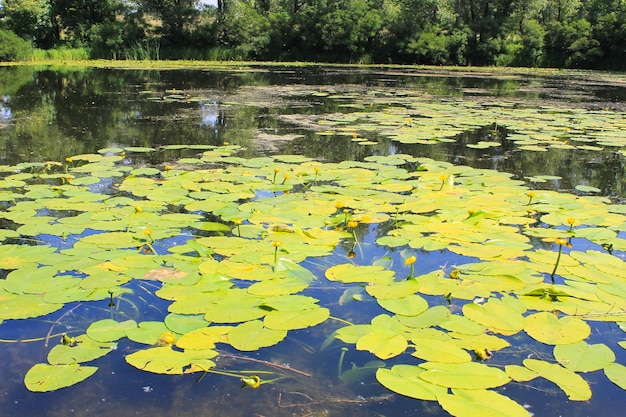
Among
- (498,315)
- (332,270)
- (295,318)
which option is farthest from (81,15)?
(498,315)

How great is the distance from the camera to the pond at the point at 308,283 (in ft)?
3.46

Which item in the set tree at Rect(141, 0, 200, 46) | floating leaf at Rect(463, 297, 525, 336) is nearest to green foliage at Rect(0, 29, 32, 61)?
tree at Rect(141, 0, 200, 46)

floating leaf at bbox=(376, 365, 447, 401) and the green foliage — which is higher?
the green foliage

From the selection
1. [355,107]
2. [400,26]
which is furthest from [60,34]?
[355,107]

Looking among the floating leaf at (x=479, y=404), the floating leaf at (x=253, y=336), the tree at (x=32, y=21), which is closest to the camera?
the floating leaf at (x=479, y=404)

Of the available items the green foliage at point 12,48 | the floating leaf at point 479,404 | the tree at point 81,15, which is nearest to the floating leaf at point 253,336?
the floating leaf at point 479,404

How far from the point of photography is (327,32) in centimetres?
2052

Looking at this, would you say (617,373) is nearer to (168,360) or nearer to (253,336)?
(253,336)

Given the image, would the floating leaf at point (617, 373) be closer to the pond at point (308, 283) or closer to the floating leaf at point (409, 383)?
the pond at point (308, 283)

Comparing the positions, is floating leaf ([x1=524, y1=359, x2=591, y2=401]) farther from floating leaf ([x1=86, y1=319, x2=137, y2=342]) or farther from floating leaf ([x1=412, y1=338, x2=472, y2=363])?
floating leaf ([x1=86, y1=319, x2=137, y2=342])

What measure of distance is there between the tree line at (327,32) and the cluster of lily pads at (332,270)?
651 inches

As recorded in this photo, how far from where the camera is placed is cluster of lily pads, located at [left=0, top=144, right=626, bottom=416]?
3.71ft

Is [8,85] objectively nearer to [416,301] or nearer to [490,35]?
[416,301]

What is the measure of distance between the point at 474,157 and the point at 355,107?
2818 mm
